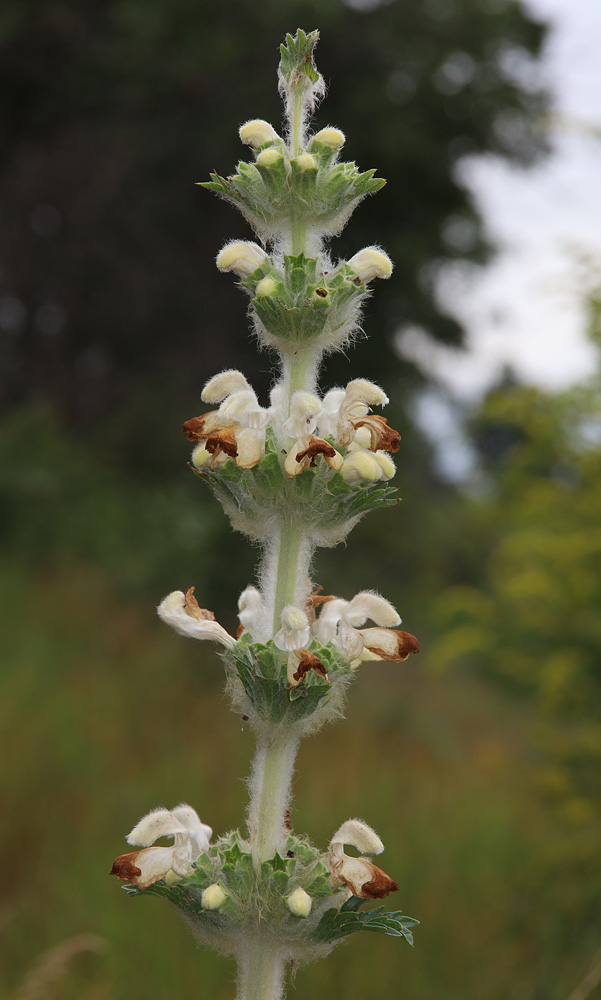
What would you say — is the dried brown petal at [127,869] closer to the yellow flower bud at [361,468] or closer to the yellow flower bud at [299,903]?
the yellow flower bud at [299,903]

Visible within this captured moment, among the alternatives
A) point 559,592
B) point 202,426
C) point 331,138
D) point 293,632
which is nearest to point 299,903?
Answer: point 293,632

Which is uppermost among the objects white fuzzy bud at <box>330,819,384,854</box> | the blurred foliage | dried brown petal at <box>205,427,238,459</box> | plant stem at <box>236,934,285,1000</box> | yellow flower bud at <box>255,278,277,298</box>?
the blurred foliage

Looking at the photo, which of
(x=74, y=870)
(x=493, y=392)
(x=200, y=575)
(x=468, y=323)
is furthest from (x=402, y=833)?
(x=468, y=323)

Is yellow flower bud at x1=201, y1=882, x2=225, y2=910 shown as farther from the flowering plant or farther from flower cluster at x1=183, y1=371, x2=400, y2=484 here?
flower cluster at x1=183, y1=371, x2=400, y2=484

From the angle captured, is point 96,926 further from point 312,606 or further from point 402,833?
point 312,606

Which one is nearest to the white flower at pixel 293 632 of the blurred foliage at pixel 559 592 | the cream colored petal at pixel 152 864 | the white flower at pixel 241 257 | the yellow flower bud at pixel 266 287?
the cream colored petal at pixel 152 864

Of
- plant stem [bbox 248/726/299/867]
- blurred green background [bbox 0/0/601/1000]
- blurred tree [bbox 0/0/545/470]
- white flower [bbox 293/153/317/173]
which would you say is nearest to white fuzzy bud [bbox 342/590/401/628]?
plant stem [bbox 248/726/299/867]

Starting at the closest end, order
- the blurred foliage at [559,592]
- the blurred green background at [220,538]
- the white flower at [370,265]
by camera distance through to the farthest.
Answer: the white flower at [370,265], the blurred green background at [220,538], the blurred foliage at [559,592]
